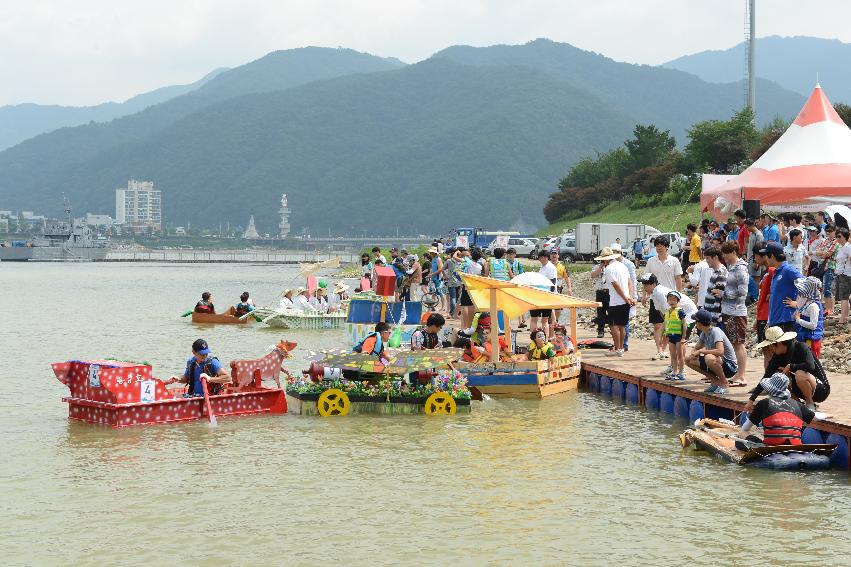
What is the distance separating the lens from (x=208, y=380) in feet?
61.1

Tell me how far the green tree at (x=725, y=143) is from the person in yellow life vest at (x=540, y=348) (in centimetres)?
6182

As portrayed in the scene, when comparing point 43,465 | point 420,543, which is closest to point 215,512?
point 420,543

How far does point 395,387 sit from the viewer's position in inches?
744

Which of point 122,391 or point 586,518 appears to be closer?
point 586,518

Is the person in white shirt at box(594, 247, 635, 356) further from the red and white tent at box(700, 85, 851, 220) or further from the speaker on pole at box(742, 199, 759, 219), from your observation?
the speaker on pole at box(742, 199, 759, 219)

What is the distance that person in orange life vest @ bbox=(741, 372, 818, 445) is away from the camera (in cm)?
1384

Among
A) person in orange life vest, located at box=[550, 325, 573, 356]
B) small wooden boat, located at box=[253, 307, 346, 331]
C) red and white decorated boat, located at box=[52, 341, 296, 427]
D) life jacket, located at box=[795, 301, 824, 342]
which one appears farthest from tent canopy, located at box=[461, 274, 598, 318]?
small wooden boat, located at box=[253, 307, 346, 331]

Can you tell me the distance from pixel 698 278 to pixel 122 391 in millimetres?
10899

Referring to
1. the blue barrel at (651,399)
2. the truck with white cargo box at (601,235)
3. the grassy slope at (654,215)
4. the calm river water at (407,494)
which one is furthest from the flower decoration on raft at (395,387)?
the grassy slope at (654,215)

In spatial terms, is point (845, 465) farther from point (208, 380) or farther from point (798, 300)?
point (208, 380)

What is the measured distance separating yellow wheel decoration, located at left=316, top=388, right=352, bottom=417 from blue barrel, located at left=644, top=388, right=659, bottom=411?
589 centimetres

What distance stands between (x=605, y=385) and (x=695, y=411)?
158 inches

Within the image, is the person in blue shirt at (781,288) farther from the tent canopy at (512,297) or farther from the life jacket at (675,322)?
the tent canopy at (512,297)

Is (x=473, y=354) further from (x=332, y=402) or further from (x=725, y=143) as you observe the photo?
(x=725, y=143)
